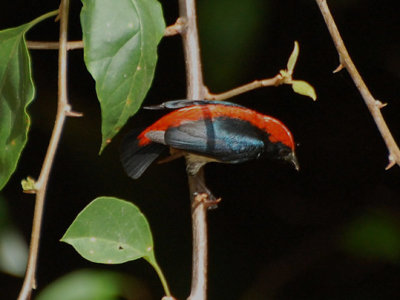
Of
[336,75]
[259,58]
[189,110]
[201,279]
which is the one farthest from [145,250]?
[336,75]

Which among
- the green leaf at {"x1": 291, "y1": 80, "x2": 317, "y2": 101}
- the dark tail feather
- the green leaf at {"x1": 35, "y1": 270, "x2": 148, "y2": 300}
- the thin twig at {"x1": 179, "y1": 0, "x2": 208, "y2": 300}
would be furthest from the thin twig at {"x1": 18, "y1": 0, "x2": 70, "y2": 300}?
the green leaf at {"x1": 35, "y1": 270, "x2": 148, "y2": 300}

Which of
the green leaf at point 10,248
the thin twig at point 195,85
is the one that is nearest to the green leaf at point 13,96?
the thin twig at point 195,85

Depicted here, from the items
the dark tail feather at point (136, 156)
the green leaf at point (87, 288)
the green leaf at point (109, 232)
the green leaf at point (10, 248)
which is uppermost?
the dark tail feather at point (136, 156)

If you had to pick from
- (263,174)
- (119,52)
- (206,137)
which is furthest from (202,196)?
(263,174)

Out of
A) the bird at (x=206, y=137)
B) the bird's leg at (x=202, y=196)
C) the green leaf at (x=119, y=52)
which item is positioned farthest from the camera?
the bird at (x=206, y=137)

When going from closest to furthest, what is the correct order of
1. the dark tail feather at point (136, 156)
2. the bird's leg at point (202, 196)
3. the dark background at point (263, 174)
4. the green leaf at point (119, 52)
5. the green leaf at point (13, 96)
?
the green leaf at point (119, 52)
the green leaf at point (13, 96)
the bird's leg at point (202, 196)
the dark tail feather at point (136, 156)
the dark background at point (263, 174)

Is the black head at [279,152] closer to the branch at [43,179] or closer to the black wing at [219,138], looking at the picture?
the black wing at [219,138]

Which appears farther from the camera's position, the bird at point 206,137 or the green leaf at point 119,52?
the bird at point 206,137

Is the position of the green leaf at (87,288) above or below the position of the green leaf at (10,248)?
below

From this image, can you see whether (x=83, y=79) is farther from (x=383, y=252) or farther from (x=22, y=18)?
(x=383, y=252)
